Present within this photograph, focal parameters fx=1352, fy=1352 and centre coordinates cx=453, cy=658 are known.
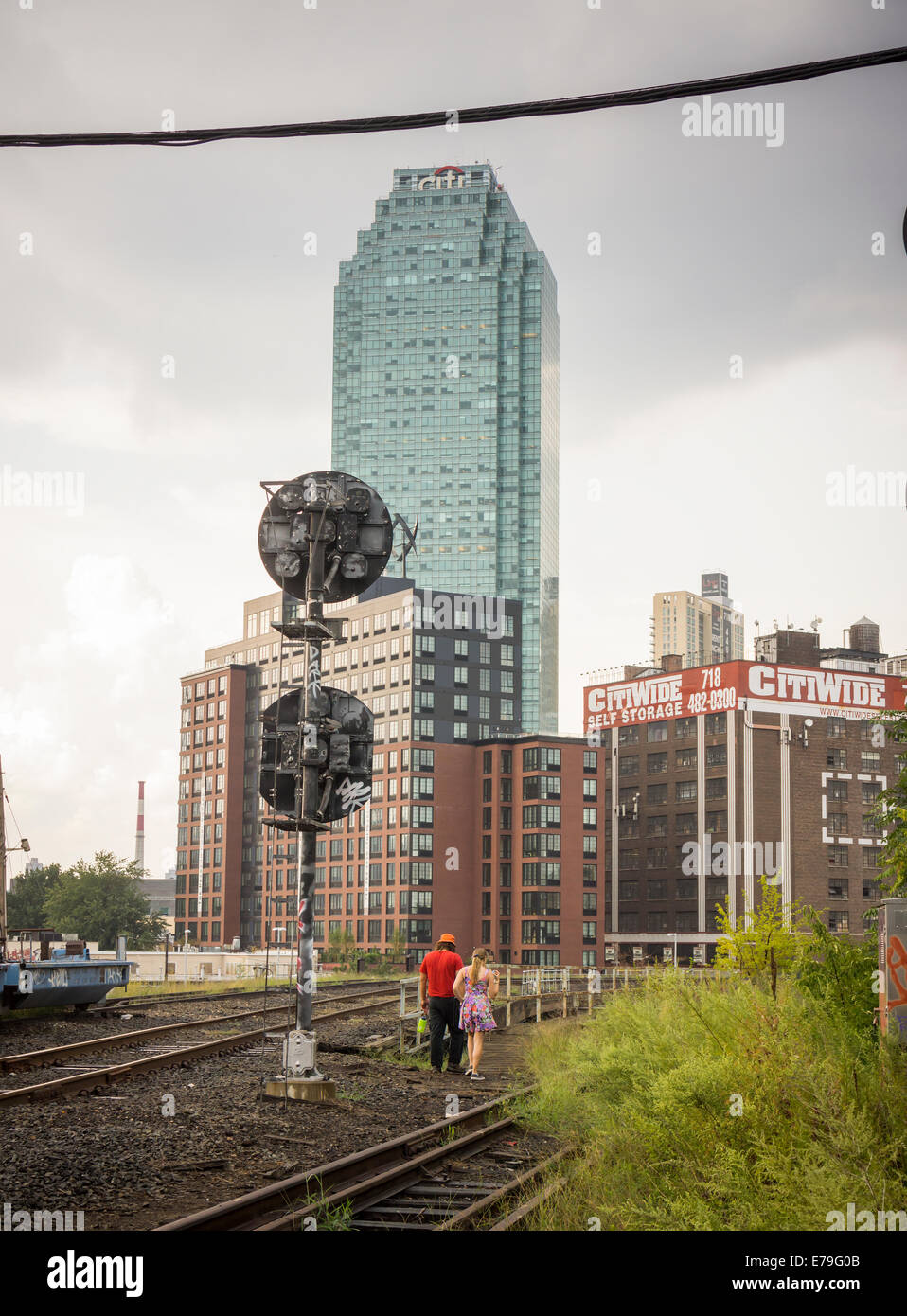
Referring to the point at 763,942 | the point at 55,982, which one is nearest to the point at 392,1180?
the point at 763,942

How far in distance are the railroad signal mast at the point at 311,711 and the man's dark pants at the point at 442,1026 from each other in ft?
13.4

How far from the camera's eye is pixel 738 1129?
920cm

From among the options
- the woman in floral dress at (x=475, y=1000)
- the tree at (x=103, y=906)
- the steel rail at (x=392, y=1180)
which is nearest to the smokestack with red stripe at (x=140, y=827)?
the tree at (x=103, y=906)

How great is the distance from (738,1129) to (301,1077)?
6.41 metres

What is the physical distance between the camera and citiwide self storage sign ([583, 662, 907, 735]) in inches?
4336

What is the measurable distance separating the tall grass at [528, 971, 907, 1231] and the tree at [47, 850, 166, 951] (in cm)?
Answer: 10680

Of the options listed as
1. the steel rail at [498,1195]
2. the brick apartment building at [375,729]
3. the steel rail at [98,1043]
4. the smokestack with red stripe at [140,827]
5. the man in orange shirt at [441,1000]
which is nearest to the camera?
the steel rail at [498,1195]

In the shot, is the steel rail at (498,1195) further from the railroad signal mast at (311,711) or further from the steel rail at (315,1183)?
the railroad signal mast at (311,711)

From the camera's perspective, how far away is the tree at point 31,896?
425 feet

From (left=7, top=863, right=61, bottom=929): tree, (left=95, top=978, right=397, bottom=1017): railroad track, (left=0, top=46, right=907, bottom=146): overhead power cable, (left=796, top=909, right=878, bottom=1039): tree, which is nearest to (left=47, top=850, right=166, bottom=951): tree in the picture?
(left=7, top=863, right=61, bottom=929): tree

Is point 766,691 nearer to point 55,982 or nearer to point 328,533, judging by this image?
point 55,982

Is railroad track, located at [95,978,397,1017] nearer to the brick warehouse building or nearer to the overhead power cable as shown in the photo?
the overhead power cable
